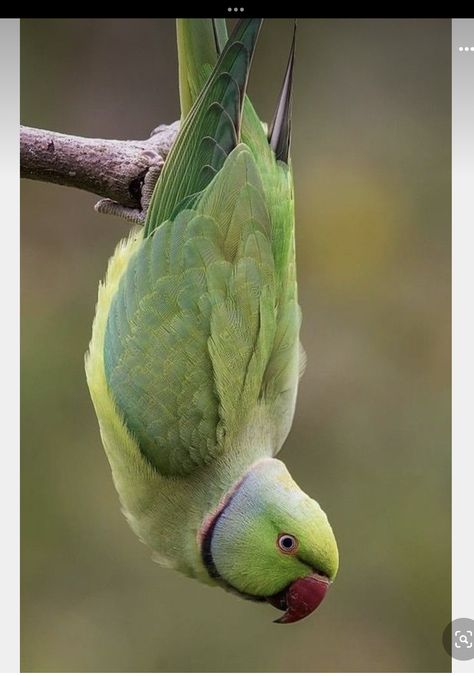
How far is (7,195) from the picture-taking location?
1.46m

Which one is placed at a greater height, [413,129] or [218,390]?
[413,129]

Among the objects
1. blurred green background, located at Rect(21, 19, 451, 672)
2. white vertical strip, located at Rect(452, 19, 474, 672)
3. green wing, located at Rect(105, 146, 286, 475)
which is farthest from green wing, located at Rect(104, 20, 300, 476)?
white vertical strip, located at Rect(452, 19, 474, 672)

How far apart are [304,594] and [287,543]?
0.08 metres

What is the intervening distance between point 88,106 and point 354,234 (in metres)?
0.59

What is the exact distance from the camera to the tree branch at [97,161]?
4.41 ft

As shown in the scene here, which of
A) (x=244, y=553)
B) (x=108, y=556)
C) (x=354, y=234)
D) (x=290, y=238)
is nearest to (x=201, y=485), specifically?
(x=244, y=553)

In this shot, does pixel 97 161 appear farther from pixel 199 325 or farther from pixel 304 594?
pixel 304 594

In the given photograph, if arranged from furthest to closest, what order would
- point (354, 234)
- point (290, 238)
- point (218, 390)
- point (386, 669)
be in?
point (354, 234) → point (386, 669) → point (290, 238) → point (218, 390)

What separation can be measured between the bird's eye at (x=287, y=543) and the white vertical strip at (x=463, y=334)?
1.20ft

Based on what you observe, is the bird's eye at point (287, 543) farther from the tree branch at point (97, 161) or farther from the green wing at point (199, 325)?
the tree branch at point (97, 161)

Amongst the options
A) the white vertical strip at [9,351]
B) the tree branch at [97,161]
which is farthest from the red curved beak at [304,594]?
the tree branch at [97,161]

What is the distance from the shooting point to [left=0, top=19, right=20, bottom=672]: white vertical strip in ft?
4.66

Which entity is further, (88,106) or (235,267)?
(88,106)

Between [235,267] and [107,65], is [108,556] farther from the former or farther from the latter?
[107,65]
